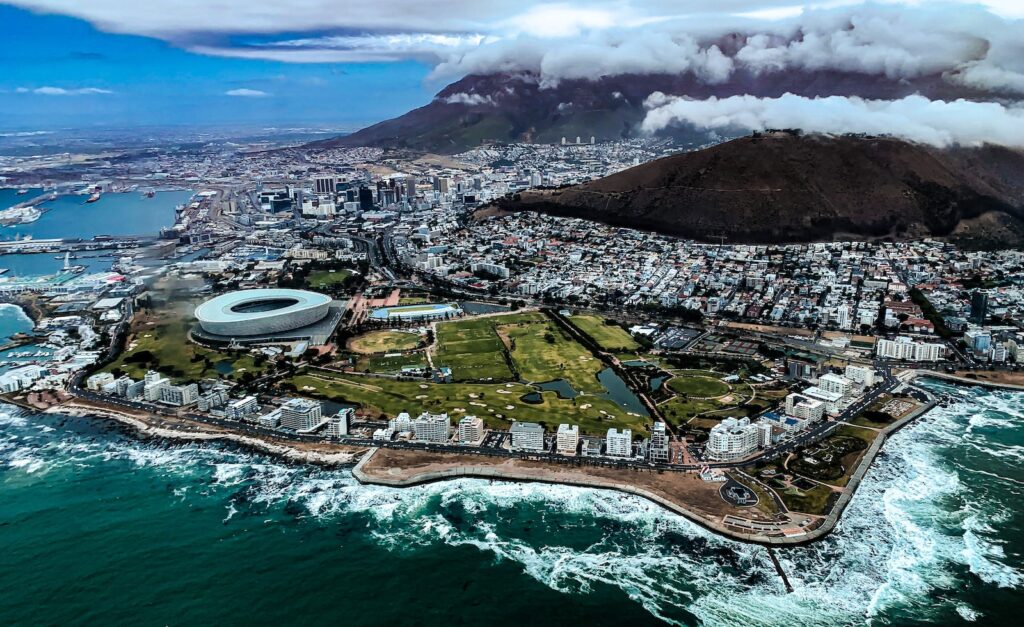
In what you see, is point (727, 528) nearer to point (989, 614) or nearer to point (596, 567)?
point (596, 567)

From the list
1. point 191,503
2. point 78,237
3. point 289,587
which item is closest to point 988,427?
point 289,587

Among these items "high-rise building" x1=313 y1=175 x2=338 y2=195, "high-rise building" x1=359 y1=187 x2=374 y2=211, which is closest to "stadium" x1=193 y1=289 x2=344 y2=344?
"high-rise building" x1=359 y1=187 x2=374 y2=211

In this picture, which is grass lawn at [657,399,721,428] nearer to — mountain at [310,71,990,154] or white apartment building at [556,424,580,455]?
white apartment building at [556,424,580,455]

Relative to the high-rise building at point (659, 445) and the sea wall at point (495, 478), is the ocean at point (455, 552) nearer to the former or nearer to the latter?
the sea wall at point (495, 478)

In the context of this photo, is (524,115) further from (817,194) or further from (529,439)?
(529,439)

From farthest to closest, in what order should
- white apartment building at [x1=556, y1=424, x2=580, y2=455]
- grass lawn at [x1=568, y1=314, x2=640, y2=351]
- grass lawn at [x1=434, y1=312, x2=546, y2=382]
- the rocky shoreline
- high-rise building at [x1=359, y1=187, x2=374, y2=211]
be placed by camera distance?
high-rise building at [x1=359, y1=187, x2=374, y2=211] → grass lawn at [x1=568, y1=314, x2=640, y2=351] → grass lawn at [x1=434, y1=312, x2=546, y2=382] → white apartment building at [x1=556, y1=424, x2=580, y2=455] → the rocky shoreline

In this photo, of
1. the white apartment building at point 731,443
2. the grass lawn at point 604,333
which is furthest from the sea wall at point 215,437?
the grass lawn at point 604,333

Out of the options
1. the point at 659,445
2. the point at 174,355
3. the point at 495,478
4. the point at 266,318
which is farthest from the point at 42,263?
the point at 659,445
